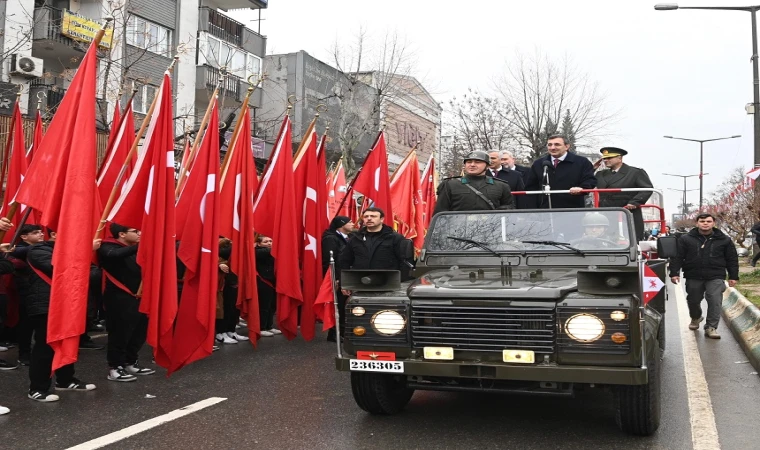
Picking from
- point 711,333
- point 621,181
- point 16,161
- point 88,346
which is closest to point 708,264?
point 711,333

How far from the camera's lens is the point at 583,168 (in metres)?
8.40

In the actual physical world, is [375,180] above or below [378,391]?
above

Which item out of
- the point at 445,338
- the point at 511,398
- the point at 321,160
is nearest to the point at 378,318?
the point at 445,338

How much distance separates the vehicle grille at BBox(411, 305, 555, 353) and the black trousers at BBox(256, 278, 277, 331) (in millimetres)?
5608

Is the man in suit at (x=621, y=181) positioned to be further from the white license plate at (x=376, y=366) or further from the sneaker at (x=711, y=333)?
the white license plate at (x=376, y=366)

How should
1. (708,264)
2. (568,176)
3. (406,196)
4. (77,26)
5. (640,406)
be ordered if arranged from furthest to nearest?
1. (77,26)
2. (406,196)
3. (708,264)
4. (568,176)
5. (640,406)

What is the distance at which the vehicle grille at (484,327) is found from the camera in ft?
15.6

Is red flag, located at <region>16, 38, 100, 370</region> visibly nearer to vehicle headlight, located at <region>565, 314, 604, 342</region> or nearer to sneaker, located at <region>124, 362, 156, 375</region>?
sneaker, located at <region>124, 362, 156, 375</region>

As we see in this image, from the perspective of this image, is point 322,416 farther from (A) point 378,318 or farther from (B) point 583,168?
(B) point 583,168

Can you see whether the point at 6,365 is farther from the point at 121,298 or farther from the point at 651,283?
the point at 651,283

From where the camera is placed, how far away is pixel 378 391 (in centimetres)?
548

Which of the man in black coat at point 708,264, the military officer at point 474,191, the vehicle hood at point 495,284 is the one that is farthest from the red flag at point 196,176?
the man in black coat at point 708,264

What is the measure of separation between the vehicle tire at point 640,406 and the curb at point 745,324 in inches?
135

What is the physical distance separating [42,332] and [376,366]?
3.12 meters
